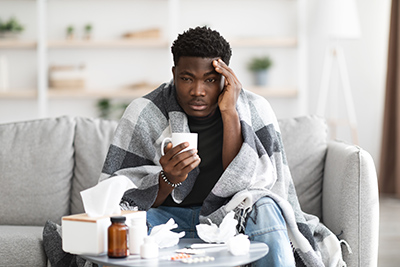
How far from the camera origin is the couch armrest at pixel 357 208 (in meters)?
1.94

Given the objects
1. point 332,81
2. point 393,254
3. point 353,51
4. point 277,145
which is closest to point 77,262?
point 277,145

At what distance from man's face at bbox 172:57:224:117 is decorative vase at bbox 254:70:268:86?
Result: 9.53 ft

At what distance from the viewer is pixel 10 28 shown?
4820mm

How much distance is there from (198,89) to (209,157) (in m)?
0.32

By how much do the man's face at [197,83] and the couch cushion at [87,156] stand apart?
2.21 ft

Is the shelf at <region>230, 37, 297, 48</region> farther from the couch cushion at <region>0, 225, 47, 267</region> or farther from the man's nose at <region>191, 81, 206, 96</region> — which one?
the couch cushion at <region>0, 225, 47, 267</region>

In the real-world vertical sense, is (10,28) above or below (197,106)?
above

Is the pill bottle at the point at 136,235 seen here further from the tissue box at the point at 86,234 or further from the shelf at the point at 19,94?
the shelf at the point at 19,94

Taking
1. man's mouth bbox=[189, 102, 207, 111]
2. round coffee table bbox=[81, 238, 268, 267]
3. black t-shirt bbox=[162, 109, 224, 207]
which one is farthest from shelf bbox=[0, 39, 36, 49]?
round coffee table bbox=[81, 238, 268, 267]

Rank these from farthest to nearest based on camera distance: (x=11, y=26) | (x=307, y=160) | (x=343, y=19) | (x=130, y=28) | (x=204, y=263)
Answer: (x=130, y=28) → (x=11, y=26) → (x=343, y=19) → (x=307, y=160) → (x=204, y=263)

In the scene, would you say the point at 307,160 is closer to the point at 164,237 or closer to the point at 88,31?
the point at 164,237

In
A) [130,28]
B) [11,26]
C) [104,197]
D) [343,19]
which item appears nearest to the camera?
[104,197]

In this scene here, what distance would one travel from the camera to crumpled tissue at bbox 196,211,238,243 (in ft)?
5.21

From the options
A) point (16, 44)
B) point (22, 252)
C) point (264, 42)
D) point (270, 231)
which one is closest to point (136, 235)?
point (270, 231)
